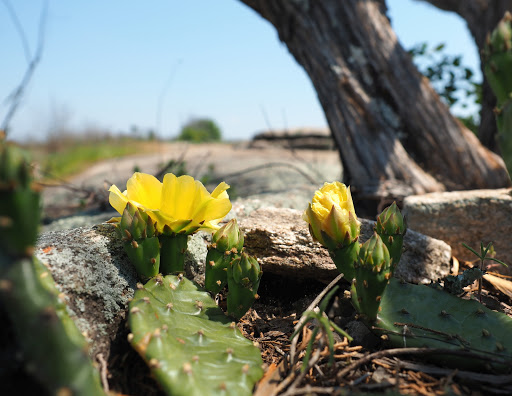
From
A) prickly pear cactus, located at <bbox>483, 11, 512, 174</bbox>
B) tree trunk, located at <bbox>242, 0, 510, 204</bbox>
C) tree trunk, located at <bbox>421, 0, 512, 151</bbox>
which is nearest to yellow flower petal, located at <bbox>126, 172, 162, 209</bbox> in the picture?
prickly pear cactus, located at <bbox>483, 11, 512, 174</bbox>

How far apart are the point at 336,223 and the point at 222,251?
1.41ft

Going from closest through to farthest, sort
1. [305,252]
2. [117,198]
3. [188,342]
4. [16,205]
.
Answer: [16,205]
[188,342]
[117,198]
[305,252]

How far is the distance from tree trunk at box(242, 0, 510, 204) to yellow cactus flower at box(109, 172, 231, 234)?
2.09 meters

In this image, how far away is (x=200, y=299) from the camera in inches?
61.8

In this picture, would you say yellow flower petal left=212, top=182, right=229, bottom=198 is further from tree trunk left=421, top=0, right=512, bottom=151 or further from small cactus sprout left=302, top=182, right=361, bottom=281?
tree trunk left=421, top=0, right=512, bottom=151

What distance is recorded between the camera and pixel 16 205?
0.83 metres

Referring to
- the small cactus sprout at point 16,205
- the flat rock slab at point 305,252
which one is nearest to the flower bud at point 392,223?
the flat rock slab at point 305,252

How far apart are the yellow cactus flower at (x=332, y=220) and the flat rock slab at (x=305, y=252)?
1.28 feet

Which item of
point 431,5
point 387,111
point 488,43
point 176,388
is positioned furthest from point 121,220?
point 431,5

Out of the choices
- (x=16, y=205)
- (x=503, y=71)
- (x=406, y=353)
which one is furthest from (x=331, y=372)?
(x=503, y=71)

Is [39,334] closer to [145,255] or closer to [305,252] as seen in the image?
[145,255]

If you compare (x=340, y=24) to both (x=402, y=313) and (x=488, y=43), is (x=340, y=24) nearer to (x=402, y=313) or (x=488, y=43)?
(x=488, y=43)

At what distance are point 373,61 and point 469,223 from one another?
5.36 feet

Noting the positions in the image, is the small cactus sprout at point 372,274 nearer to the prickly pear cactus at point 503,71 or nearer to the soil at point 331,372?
the soil at point 331,372
